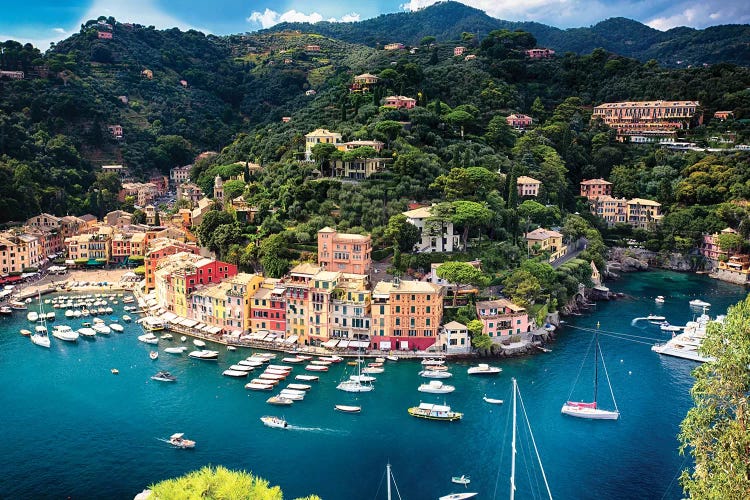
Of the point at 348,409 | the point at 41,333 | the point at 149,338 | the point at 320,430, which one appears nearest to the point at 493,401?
the point at 348,409

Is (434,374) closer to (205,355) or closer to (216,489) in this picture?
(205,355)

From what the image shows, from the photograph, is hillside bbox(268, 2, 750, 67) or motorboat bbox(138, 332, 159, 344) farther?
hillside bbox(268, 2, 750, 67)

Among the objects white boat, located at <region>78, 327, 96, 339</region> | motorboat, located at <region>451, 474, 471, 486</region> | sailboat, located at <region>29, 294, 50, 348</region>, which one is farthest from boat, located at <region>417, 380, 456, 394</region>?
sailboat, located at <region>29, 294, 50, 348</region>

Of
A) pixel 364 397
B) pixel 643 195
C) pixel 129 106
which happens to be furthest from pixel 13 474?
pixel 129 106

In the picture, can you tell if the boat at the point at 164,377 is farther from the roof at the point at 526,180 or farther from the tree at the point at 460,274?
the roof at the point at 526,180

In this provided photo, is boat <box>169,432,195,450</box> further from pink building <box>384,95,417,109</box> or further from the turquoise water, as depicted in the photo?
Answer: pink building <box>384,95,417,109</box>

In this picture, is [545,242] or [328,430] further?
[545,242]

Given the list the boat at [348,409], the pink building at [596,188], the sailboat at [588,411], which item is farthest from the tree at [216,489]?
the pink building at [596,188]
